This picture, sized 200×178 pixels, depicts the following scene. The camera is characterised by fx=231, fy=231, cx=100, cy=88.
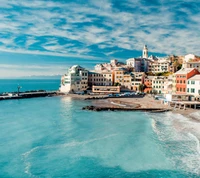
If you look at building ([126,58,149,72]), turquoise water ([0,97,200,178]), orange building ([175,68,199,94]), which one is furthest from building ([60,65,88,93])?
turquoise water ([0,97,200,178])

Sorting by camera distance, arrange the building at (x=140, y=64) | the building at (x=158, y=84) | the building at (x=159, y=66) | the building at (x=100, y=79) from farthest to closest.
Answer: the building at (x=140, y=64), the building at (x=159, y=66), the building at (x=100, y=79), the building at (x=158, y=84)

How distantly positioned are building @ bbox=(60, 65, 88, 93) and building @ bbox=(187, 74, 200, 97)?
47891 millimetres

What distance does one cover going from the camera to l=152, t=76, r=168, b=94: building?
289 feet

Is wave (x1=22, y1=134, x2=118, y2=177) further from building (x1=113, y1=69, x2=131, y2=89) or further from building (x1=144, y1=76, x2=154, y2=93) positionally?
building (x1=113, y1=69, x2=131, y2=89)

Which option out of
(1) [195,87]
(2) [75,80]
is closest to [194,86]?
(1) [195,87]

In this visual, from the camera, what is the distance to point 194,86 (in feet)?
200

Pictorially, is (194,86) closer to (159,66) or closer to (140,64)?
(159,66)

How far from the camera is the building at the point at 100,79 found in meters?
104

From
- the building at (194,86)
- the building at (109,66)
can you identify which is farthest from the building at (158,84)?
the building at (109,66)

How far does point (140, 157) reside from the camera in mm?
24391

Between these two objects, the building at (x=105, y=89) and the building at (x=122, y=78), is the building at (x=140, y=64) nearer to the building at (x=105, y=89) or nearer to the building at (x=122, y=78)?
the building at (x=122, y=78)

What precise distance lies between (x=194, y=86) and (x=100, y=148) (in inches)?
1680

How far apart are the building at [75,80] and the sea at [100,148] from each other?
2143 inches

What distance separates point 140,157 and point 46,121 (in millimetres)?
23937
